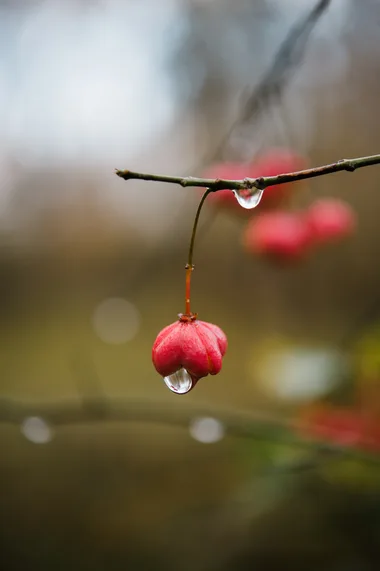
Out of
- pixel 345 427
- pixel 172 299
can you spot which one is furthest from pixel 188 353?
pixel 172 299

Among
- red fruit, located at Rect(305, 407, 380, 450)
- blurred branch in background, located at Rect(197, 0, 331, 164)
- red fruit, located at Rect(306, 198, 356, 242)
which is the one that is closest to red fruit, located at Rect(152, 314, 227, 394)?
blurred branch in background, located at Rect(197, 0, 331, 164)

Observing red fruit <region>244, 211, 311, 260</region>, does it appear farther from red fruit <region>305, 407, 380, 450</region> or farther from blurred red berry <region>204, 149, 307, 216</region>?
red fruit <region>305, 407, 380, 450</region>

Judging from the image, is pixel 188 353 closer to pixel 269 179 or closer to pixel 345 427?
pixel 269 179

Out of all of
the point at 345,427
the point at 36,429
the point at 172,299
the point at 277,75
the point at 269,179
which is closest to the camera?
the point at 269,179

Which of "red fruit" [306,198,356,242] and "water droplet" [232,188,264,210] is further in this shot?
"red fruit" [306,198,356,242]

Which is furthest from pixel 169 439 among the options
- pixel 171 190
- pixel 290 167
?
pixel 290 167

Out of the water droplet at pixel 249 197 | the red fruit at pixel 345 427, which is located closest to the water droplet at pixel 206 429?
the red fruit at pixel 345 427

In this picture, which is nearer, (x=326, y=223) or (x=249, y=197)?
(x=249, y=197)

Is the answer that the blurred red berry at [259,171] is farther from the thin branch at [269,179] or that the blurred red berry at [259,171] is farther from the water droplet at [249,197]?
the thin branch at [269,179]
